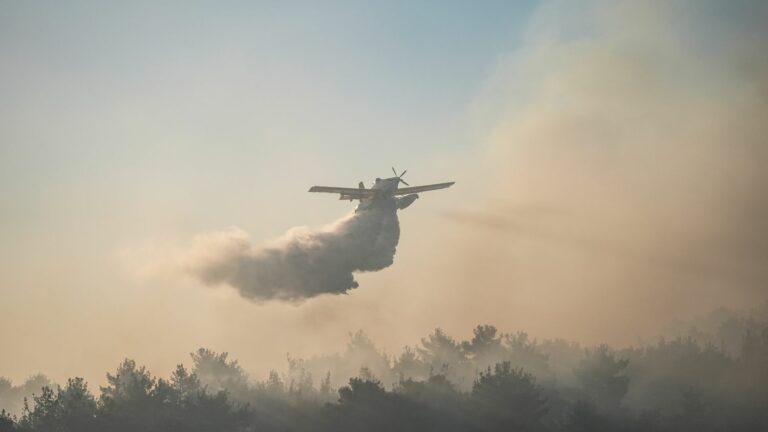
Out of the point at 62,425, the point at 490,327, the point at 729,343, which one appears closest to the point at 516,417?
the point at 62,425

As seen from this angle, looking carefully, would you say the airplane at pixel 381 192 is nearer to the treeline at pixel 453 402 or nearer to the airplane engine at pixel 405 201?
the airplane engine at pixel 405 201

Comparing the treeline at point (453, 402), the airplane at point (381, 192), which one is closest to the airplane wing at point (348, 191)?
the airplane at point (381, 192)

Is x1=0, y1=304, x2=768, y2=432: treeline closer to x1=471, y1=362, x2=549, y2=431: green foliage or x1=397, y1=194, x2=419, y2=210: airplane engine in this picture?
x1=471, y1=362, x2=549, y2=431: green foliage

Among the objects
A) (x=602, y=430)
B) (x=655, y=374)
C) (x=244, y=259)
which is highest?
(x=244, y=259)

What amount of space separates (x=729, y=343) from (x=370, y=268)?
11318 centimetres

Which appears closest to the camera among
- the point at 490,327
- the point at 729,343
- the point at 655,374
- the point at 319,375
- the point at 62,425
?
the point at 62,425

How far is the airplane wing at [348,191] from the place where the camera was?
84875 mm

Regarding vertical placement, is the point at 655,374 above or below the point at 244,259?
below

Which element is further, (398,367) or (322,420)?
(398,367)

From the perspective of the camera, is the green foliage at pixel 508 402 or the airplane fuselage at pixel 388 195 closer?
the green foliage at pixel 508 402

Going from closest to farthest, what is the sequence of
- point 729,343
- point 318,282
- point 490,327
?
point 318,282 → point 490,327 → point 729,343

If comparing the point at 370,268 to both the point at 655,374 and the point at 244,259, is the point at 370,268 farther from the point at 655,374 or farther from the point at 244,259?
the point at 655,374

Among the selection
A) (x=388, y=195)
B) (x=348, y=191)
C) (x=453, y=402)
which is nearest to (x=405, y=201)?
(x=388, y=195)

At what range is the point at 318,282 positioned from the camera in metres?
87.1
